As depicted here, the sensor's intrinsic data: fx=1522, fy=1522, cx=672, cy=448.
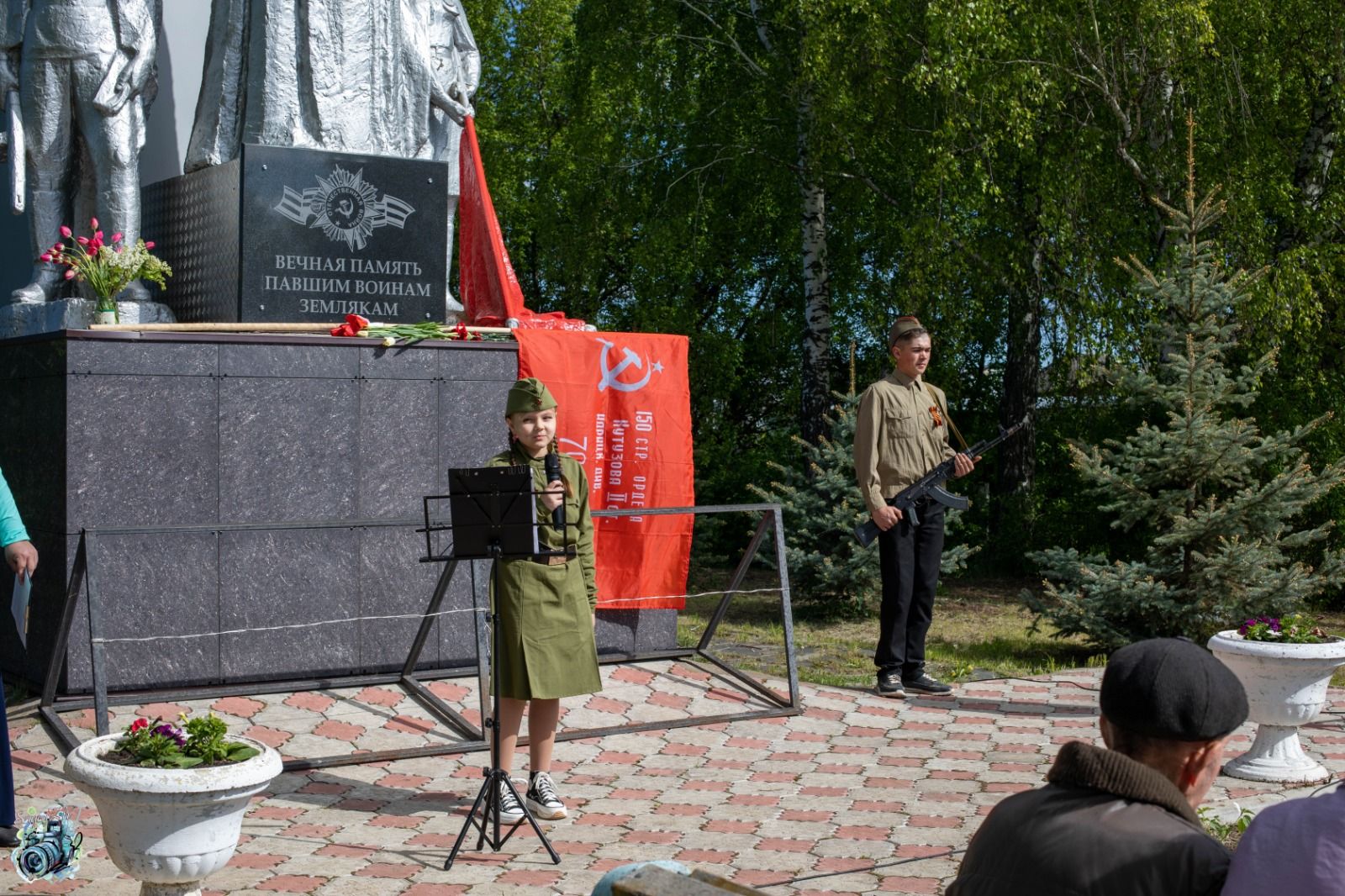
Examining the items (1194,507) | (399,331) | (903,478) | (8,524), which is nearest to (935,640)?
(1194,507)

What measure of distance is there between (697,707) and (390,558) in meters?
1.90

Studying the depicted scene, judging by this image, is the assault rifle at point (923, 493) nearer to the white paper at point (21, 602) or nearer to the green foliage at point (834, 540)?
the green foliage at point (834, 540)

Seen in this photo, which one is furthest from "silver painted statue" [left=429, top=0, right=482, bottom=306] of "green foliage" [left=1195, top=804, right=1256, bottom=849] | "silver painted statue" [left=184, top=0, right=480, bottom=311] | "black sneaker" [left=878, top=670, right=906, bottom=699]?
"green foliage" [left=1195, top=804, right=1256, bottom=849]

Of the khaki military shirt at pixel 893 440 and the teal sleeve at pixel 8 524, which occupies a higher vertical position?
the khaki military shirt at pixel 893 440

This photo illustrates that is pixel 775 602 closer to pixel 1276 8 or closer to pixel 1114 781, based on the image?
pixel 1276 8

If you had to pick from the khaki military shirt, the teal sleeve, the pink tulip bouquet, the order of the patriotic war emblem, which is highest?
the order of the patriotic war emblem

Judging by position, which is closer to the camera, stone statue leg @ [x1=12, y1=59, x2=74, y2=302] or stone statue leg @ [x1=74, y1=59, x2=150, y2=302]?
stone statue leg @ [x1=12, y1=59, x2=74, y2=302]

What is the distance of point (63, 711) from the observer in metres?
7.46

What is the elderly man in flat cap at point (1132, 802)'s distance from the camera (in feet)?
7.84

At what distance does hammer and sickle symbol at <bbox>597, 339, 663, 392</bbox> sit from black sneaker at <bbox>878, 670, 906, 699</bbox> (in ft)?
7.57

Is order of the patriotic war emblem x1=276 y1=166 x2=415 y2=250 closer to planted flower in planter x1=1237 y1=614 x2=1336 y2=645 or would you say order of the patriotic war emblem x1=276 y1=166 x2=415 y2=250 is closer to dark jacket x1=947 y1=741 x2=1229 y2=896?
planted flower in planter x1=1237 y1=614 x2=1336 y2=645

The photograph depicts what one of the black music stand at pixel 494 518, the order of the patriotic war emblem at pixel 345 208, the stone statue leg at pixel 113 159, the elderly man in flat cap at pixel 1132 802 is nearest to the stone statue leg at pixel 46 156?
the stone statue leg at pixel 113 159

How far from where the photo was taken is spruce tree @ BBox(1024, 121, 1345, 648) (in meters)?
9.84

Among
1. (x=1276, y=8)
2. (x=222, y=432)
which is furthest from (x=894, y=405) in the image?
(x=1276, y=8)
